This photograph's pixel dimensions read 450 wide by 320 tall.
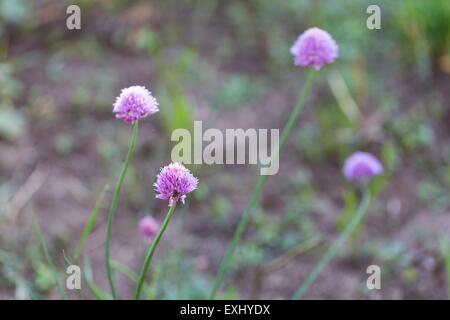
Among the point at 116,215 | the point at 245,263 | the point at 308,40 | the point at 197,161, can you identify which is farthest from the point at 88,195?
the point at 308,40

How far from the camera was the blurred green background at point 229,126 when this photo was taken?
88.8 inches

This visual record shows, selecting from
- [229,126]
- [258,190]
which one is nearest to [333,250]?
[258,190]

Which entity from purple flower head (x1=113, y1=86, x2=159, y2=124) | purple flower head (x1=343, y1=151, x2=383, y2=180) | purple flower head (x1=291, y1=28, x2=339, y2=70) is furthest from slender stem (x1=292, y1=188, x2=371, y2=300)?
purple flower head (x1=113, y1=86, x2=159, y2=124)

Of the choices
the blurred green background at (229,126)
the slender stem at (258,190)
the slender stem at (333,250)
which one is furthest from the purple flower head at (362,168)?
the slender stem at (258,190)

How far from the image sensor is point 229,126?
9.78 ft

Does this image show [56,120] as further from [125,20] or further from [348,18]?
[348,18]

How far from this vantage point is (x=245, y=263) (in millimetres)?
2324

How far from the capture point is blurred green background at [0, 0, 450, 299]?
88.8 inches

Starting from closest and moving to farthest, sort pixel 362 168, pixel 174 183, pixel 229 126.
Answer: pixel 174 183
pixel 362 168
pixel 229 126

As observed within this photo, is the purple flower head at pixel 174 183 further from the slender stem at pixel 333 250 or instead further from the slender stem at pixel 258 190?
the slender stem at pixel 333 250

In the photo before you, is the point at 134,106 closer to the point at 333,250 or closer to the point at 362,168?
the point at 333,250

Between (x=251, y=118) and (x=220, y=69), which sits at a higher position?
(x=220, y=69)

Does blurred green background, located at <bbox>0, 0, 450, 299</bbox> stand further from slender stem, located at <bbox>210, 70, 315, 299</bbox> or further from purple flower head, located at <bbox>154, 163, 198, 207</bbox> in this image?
purple flower head, located at <bbox>154, 163, 198, 207</bbox>

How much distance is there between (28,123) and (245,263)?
133 centimetres
